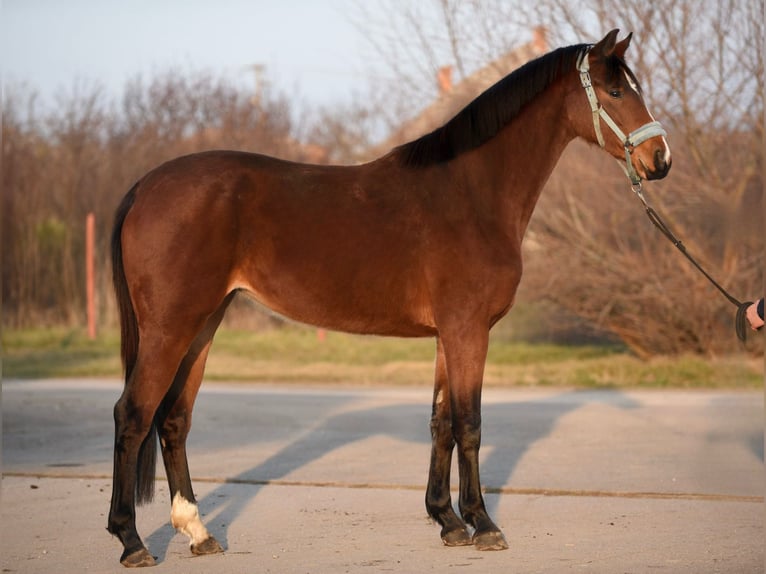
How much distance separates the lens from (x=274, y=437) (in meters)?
9.82

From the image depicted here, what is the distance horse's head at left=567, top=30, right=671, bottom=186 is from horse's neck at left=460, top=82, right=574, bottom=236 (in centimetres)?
18

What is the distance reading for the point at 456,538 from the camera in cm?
582

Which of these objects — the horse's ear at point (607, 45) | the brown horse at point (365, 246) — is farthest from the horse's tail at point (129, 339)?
the horse's ear at point (607, 45)

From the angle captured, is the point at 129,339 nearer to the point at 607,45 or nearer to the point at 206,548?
the point at 206,548

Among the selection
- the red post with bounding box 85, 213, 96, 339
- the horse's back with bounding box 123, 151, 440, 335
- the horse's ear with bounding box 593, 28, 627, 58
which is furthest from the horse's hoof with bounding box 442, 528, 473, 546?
the red post with bounding box 85, 213, 96, 339

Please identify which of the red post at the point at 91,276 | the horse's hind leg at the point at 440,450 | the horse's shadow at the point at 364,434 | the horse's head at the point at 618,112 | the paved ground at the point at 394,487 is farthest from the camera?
the red post at the point at 91,276

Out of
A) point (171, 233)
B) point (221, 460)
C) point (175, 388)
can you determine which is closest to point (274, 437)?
point (221, 460)

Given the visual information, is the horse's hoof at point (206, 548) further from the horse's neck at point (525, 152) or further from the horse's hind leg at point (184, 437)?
the horse's neck at point (525, 152)

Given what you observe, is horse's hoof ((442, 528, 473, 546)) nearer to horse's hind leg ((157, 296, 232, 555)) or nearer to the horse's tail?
horse's hind leg ((157, 296, 232, 555))

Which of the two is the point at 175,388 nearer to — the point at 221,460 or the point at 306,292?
the point at 306,292

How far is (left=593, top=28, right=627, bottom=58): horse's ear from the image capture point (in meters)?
5.93

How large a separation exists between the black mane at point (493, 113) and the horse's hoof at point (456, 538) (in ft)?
6.84

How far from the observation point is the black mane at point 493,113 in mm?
6176

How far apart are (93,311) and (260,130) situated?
6126mm
